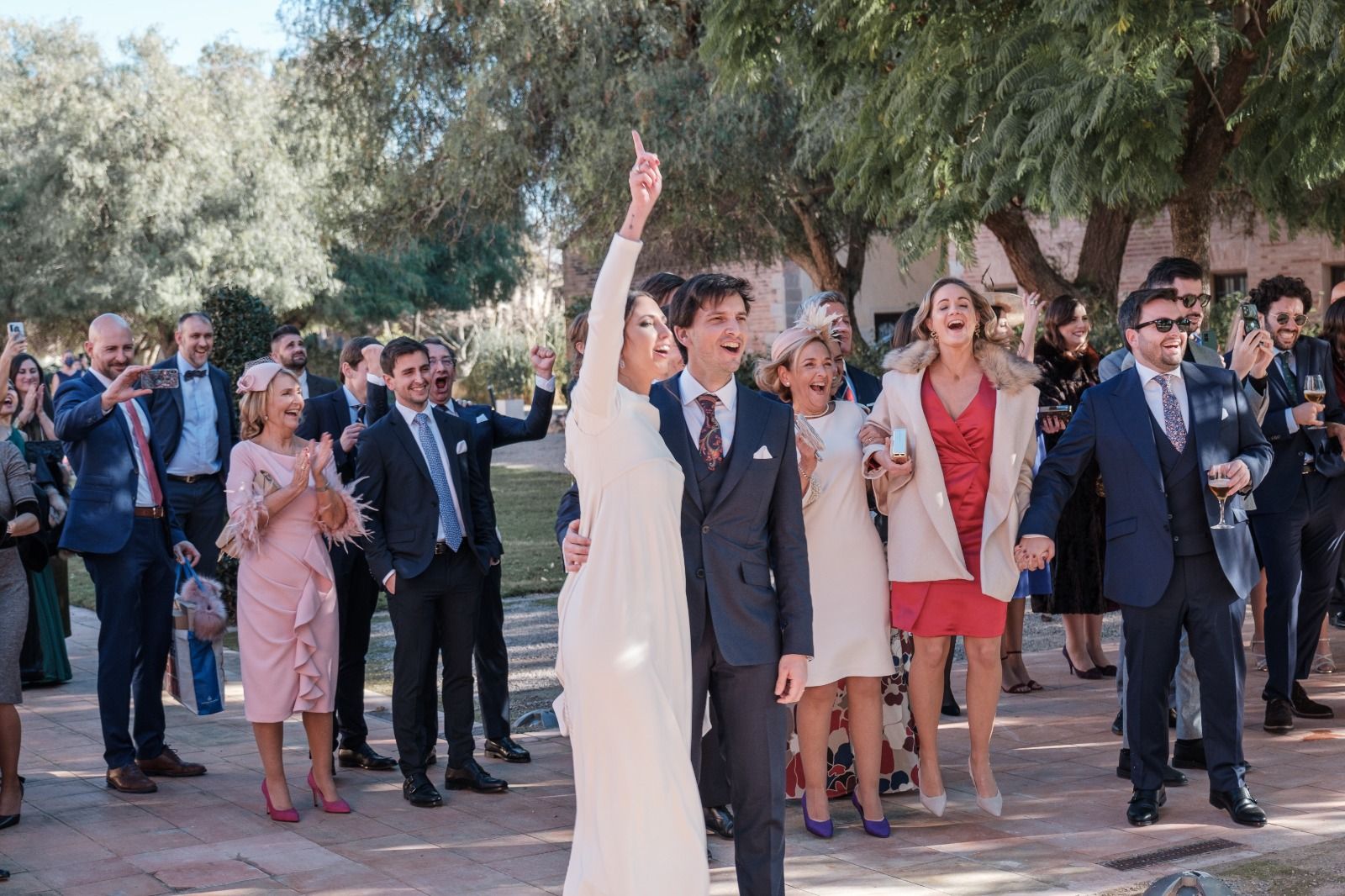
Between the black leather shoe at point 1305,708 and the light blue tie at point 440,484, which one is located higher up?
the light blue tie at point 440,484

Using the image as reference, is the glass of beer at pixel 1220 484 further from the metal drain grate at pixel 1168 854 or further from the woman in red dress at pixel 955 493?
the metal drain grate at pixel 1168 854

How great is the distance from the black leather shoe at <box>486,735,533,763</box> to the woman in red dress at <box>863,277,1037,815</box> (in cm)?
223

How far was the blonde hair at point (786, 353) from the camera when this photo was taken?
630cm

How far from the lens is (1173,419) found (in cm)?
A: 630

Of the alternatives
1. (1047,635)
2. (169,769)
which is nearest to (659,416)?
(169,769)

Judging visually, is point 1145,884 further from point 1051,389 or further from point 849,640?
point 1051,389

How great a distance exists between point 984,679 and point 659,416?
8.47 ft

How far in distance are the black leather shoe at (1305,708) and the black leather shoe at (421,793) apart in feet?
15.0

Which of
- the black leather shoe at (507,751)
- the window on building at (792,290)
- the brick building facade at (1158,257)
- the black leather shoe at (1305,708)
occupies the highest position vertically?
the window on building at (792,290)

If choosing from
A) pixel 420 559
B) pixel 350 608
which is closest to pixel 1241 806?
pixel 420 559

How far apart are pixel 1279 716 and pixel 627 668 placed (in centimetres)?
469

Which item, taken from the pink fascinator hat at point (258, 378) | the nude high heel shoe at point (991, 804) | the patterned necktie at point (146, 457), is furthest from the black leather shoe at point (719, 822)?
the patterned necktie at point (146, 457)

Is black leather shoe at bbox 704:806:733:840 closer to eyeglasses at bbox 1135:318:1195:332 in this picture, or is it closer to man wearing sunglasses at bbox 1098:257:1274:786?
man wearing sunglasses at bbox 1098:257:1274:786

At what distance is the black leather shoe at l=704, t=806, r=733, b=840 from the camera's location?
249 inches
